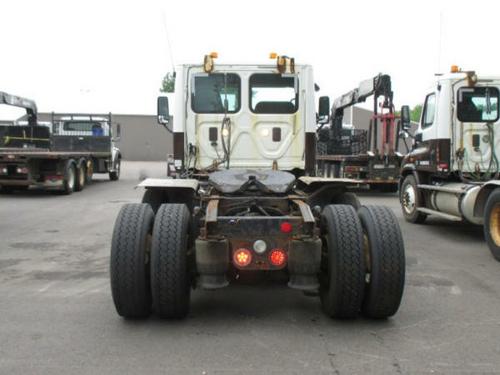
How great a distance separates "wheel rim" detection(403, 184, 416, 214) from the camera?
11656mm

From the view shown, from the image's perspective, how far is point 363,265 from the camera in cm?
478

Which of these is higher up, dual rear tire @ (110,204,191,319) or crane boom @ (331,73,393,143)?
crane boom @ (331,73,393,143)

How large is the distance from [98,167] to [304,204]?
17.8 meters

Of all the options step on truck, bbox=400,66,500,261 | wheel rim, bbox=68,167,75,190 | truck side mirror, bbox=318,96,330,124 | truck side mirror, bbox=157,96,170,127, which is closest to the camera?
truck side mirror, bbox=318,96,330,124

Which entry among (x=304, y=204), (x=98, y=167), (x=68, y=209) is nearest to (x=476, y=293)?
(x=304, y=204)

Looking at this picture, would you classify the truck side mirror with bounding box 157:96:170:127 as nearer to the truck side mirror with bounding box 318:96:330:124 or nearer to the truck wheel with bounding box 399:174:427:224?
the truck side mirror with bounding box 318:96:330:124

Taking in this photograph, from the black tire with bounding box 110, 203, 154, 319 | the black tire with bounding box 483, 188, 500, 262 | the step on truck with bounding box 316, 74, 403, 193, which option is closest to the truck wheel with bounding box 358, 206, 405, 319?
the black tire with bounding box 110, 203, 154, 319

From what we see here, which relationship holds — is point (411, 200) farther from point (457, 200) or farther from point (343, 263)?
point (343, 263)

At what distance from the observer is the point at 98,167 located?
859 inches

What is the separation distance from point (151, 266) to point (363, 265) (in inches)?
69.1

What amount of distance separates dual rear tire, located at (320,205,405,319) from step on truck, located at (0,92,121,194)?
13.0 metres

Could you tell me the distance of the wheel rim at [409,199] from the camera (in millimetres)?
11656

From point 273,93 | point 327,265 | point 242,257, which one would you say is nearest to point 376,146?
point 273,93

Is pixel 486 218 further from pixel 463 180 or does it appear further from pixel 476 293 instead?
pixel 476 293
